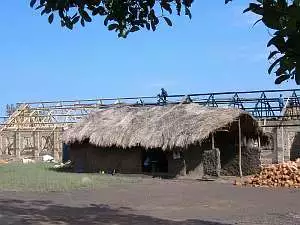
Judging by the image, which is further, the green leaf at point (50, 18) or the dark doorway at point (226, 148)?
the dark doorway at point (226, 148)

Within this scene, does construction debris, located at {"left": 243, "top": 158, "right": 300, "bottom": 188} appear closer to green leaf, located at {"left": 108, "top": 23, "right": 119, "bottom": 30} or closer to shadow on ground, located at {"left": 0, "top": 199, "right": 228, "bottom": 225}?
shadow on ground, located at {"left": 0, "top": 199, "right": 228, "bottom": 225}

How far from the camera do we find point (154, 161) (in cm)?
2667

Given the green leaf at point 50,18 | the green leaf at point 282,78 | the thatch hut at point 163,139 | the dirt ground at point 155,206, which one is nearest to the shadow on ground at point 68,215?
the dirt ground at point 155,206

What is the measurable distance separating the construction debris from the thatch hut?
119 inches

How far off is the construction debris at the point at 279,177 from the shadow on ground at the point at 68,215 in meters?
8.80

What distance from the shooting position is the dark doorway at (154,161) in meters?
26.7

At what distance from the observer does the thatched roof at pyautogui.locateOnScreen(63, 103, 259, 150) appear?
23.6 metres

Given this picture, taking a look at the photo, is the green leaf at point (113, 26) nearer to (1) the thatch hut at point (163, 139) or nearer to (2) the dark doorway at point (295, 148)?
(1) the thatch hut at point (163, 139)

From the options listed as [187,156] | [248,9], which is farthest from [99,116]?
[248,9]

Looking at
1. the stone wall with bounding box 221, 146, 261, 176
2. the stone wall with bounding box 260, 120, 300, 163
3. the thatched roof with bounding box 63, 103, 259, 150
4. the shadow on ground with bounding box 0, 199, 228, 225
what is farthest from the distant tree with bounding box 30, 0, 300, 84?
the stone wall with bounding box 260, 120, 300, 163

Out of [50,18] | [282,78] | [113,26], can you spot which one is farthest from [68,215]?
[282,78]

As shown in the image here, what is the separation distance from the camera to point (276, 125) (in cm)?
3225

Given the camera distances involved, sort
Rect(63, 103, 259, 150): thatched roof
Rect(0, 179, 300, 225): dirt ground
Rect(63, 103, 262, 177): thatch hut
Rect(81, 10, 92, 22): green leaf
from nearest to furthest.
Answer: Rect(81, 10, 92, 22): green leaf < Rect(0, 179, 300, 225): dirt ground < Rect(63, 103, 259, 150): thatched roof < Rect(63, 103, 262, 177): thatch hut

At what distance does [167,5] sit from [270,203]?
9993 millimetres
